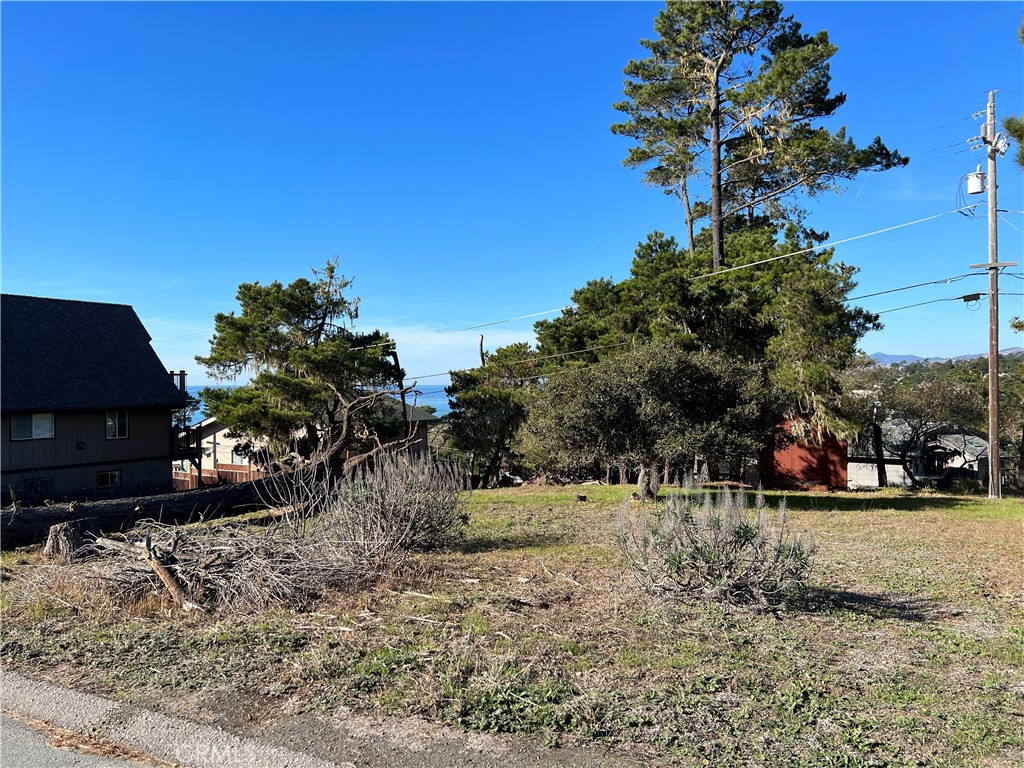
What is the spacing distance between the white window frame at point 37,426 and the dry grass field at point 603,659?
1813cm

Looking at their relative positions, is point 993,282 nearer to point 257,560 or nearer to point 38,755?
point 257,560

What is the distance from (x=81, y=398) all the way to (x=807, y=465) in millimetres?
24679

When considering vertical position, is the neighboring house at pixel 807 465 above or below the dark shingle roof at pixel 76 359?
below

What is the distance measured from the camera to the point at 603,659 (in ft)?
15.1

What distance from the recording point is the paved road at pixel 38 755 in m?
3.59

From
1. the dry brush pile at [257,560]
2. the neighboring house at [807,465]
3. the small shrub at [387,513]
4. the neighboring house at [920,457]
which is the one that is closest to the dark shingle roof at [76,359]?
the dry brush pile at [257,560]

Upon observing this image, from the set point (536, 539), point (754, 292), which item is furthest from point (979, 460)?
point (536, 539)

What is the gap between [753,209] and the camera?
A: 2539cm

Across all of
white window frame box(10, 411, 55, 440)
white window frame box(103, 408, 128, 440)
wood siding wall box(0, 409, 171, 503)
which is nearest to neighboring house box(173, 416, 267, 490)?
wood siding wall box(0, 409, 171, 503)

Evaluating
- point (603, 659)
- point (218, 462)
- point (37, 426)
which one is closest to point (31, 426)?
point (37, 426)

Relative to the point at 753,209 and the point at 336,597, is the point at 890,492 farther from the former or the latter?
the point at 336,597

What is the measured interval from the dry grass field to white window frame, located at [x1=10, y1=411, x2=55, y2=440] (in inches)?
714

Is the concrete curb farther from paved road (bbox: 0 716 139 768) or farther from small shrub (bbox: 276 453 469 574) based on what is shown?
small shrub (bbox: 276 453 469 574)

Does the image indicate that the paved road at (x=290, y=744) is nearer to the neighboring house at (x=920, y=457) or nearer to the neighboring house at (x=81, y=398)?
the neighboring house at (x=81, y=398)
